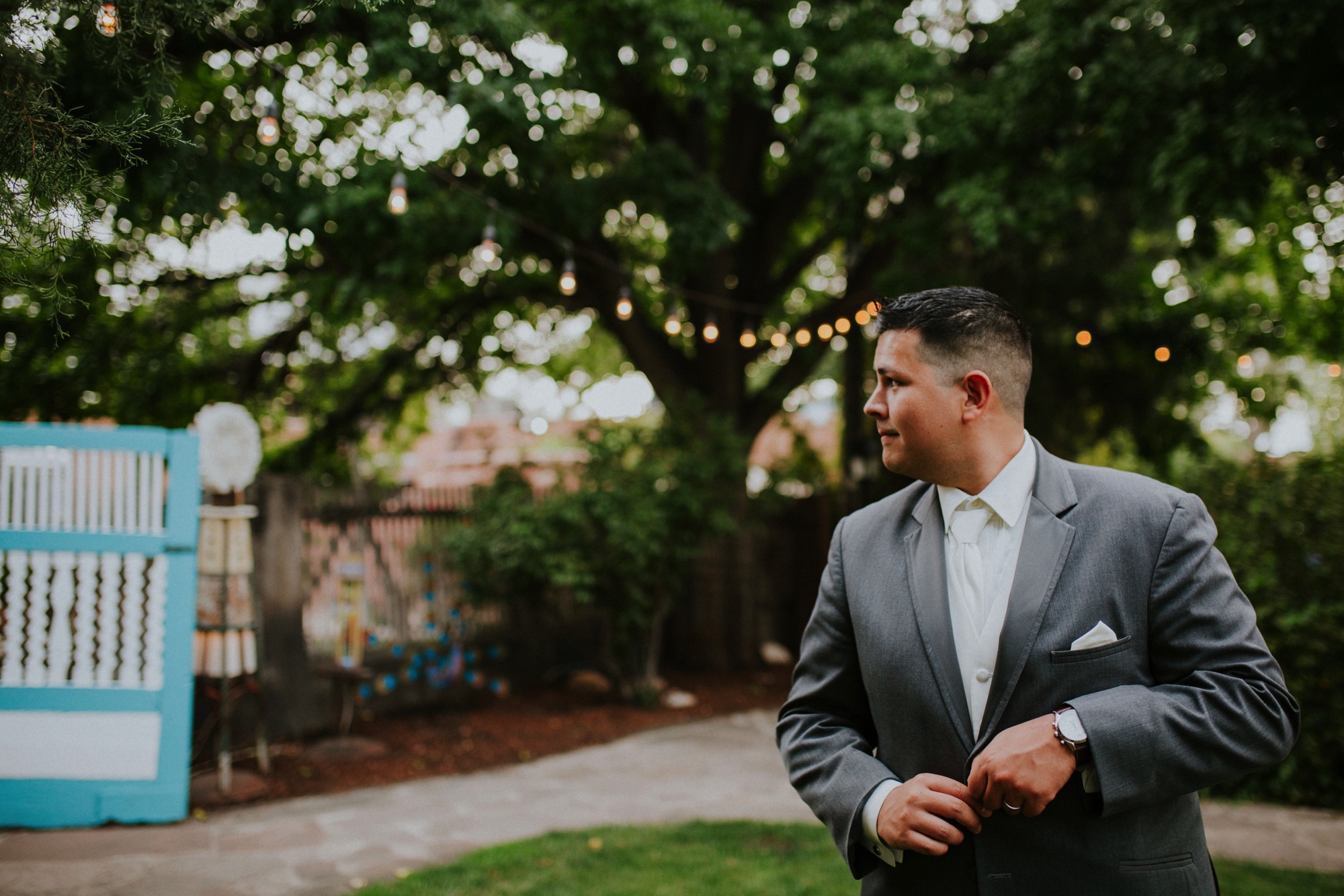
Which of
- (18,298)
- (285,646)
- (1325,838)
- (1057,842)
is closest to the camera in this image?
(1057,842)

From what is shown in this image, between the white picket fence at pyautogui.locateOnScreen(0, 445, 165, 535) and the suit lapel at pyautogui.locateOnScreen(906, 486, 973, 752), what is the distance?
5.08 metres

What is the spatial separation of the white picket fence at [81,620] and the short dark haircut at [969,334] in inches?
205

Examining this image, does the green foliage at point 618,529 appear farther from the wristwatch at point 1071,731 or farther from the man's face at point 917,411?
the wristwatch at point 1071,731

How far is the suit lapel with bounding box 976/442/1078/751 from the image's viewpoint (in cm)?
172

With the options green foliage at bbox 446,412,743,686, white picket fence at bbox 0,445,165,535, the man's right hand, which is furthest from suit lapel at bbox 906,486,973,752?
green foliage at bbox 446,412,743,686

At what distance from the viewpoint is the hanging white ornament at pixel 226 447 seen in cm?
608

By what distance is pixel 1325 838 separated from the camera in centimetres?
522

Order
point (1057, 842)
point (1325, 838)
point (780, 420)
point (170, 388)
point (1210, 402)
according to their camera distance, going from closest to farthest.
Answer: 1. point (1057, 842)
2. point (1325, 838)
3. point (170, 388)
4. point (1210, 402)
5. point (780, 420)

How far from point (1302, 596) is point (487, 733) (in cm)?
657

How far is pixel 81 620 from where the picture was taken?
533 centimetres

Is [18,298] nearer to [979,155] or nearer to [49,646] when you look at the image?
[49,646]

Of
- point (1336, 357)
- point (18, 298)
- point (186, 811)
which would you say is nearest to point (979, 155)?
point (1336, 357)

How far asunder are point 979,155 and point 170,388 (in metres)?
9.18

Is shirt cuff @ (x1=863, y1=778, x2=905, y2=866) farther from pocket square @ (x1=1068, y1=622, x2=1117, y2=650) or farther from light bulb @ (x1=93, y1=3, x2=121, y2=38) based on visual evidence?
light bulb @ (x1=93, y1=3, x2=121, y2=38)
